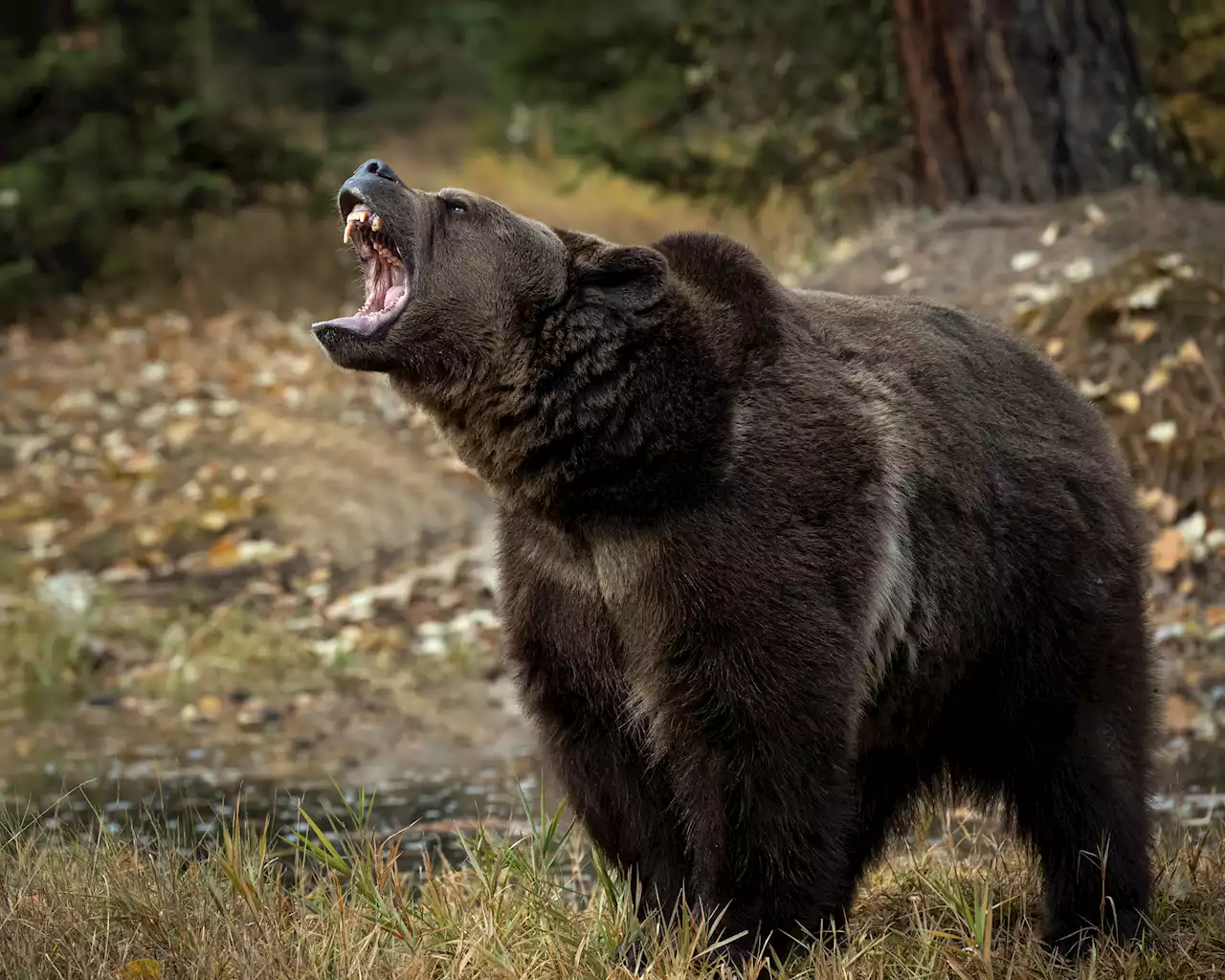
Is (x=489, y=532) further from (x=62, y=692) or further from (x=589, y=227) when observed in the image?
(x=589, y=227)

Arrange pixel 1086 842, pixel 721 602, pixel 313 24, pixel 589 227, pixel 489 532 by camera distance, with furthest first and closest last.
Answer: pixel 313 24
pixel 589 227
pixel 489 532
pixel 1086 842
pixel 721 602

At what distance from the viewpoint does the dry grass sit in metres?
3.72

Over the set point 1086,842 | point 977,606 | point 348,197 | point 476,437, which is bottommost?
point 1086,842

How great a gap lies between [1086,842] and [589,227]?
11.2 metres

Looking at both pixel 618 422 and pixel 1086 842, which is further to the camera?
pixel 1086 842

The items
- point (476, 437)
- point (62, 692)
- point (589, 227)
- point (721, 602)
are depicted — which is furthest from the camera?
point (589, 227)

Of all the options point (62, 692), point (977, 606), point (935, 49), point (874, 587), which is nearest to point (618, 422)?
point (874, 587)

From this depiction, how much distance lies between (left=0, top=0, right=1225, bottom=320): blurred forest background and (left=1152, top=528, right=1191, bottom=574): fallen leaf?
9.08 feet

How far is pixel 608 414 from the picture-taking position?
3854 millimetres

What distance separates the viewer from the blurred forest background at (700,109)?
10.0 m

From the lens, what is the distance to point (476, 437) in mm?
3967

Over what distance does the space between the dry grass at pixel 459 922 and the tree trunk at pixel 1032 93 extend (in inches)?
242

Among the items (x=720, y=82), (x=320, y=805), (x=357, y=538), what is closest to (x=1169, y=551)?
(x=320, y=805)

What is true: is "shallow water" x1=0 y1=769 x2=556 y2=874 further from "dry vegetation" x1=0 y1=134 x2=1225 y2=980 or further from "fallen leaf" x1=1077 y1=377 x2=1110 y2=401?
"fallen leaf" x1=1077 y1=377 x2=1110 y2=401
